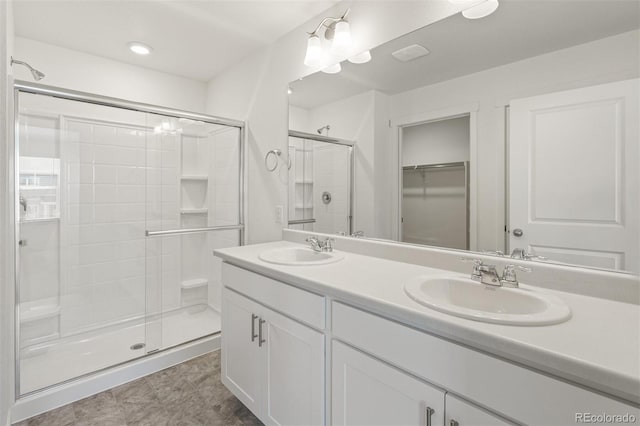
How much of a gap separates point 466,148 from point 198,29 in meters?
1.98

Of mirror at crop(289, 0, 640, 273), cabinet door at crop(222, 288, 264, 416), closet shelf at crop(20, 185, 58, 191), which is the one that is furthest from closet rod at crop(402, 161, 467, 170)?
closet shelf at crop(20, 185, 58, 191)

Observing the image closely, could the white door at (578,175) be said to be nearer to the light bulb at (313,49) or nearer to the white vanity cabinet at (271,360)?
the white vanity cabinet at (271,360)

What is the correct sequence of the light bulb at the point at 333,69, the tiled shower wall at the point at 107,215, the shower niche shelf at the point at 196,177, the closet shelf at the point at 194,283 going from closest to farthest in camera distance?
1. the light bulb at the point at 333,69
2. the tiled shower wall at the point at 107,215
3. the shower niche shelf at the point at 196,177
4. the closet shelf at the point at 194,283

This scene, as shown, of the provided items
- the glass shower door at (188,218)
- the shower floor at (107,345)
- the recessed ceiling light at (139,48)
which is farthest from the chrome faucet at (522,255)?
the recessed ceiling light at (139,48)

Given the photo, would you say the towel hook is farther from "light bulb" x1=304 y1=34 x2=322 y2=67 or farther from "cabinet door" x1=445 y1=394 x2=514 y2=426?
"cabinet door" x1=445 y1=394 x2=514 y2=426

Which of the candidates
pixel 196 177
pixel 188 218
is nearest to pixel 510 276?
pixel 188 218

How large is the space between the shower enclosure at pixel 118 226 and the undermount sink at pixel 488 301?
1.82m

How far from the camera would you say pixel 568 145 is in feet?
3.49

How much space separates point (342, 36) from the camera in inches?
65.9

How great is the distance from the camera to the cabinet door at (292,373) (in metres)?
1.16

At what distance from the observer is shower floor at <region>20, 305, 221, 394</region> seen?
1.88 metres

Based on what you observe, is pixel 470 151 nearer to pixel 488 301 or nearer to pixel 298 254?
pixel 488 301

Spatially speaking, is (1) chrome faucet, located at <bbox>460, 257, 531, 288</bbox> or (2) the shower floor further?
(2) the shower floor

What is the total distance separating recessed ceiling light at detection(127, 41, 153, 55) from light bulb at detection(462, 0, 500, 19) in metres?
2.28
